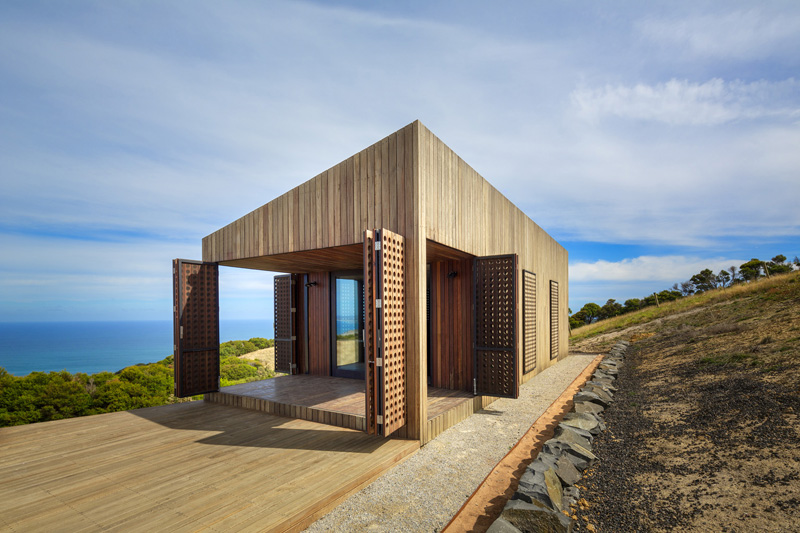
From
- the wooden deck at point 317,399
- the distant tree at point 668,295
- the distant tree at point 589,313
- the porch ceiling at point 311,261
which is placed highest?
the porch ceiling at point 311,261

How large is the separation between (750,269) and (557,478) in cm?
3366

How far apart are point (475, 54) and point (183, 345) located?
25.3ft

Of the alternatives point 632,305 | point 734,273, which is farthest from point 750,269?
point 632,305

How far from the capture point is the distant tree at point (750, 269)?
2502 cm

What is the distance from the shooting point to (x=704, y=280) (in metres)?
30.1

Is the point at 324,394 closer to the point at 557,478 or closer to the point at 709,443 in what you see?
the point at 557,478

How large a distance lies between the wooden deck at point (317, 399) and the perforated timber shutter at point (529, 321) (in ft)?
8.52

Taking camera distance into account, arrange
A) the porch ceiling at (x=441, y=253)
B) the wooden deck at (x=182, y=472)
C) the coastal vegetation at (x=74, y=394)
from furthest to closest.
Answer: the coastal vegetation at (x=74, y=394) → the porch ceiling at (x=441, y=253) → the wooden deck at (x=182, y=472)

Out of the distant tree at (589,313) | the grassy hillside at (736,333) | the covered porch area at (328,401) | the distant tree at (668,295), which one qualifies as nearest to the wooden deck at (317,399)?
the covered porch area at (328,401)

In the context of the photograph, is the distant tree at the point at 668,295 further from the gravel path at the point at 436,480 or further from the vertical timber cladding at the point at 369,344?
the vertical timber cladding at the point at 369,344

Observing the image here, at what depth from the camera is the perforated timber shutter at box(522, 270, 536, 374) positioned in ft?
25.5

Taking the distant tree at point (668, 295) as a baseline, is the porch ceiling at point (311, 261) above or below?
above

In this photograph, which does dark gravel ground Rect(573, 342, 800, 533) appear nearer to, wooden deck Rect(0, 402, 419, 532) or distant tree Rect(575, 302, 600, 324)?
wooden deck Rect(0, 402, 419, 532)

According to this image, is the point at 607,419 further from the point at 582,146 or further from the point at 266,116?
the point at 266,116
